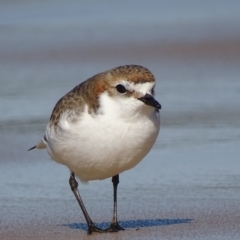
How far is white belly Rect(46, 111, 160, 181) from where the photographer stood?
16.6ft

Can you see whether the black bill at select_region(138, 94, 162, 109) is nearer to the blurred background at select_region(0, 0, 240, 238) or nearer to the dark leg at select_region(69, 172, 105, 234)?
the dark leg at select_region(69, 172, 105, 234)

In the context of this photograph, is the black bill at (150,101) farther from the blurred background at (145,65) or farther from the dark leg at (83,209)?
the blurred background at (145,65)

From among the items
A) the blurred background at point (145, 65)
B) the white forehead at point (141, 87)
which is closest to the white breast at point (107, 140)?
the white forehead at point (141, 87)

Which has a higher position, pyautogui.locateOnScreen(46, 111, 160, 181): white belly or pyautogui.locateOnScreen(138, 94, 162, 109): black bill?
pyautogui.locateOnScreen(138, 94, 162, 109): black bill

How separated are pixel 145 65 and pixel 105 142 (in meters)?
5.93

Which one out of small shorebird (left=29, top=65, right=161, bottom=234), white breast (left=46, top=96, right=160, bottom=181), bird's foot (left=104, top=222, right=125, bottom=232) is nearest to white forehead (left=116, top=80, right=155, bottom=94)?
small shorebird (left=29, top=65, right=161, bottom=234)

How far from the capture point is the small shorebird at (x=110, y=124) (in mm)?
4969

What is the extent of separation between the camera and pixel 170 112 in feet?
27.5

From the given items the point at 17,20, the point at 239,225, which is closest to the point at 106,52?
the point at 17,20

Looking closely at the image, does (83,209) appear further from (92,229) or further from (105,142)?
(105,142)

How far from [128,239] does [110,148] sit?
1.88 ft

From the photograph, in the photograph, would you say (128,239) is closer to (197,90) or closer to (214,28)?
(197,90)

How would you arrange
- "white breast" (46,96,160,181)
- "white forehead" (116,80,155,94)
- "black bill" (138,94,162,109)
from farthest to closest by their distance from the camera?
"white breast" (46,96,160,181), "white forehead" (116,80,155,94), "black bill" (138,94,162,109)

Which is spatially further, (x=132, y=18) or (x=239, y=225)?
(x=132, y=18)
